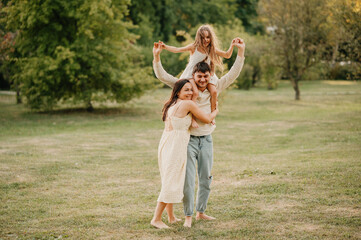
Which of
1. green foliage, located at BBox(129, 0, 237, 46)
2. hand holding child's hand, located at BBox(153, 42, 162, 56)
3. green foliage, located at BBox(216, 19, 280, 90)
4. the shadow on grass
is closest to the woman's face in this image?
hand holding child's hand, located at BBox(153, 42, 162, 56)

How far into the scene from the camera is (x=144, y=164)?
8414mm

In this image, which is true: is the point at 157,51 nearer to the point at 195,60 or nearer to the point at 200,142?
the point at 195,60

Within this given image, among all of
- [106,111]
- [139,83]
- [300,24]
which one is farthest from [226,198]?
[300,24]

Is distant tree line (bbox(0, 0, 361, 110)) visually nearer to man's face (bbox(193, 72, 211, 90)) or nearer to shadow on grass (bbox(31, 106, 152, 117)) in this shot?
shadow on grass (bbox(31, 106, 152, 117))

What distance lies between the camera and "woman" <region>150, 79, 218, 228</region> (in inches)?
169

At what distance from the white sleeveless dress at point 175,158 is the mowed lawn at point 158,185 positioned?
1.43 feet

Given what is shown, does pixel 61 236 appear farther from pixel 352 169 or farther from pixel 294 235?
pixel 352 169

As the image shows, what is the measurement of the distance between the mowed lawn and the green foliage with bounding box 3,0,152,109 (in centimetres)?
508

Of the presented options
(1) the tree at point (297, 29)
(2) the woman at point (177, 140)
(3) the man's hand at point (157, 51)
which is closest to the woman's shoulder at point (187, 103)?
(2) the woman at point (177, 140)

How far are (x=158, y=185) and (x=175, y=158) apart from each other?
2.48 m

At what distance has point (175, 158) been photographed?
169 inches

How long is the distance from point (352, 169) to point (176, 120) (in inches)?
155

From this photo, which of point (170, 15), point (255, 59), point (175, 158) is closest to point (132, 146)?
point (175, 158)

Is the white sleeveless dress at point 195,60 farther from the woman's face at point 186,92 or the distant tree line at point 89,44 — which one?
the distant tree line at point 89,44
